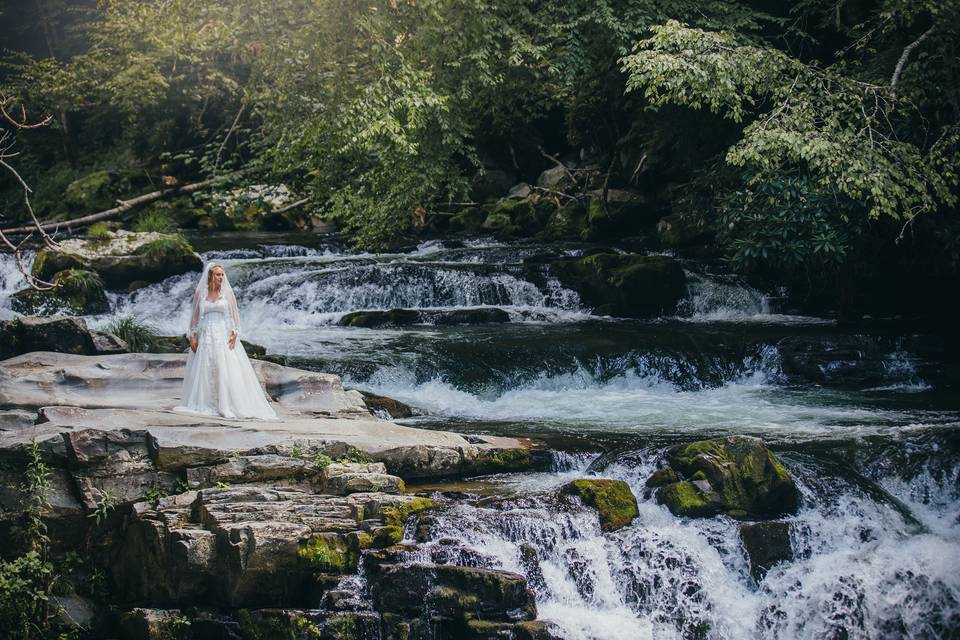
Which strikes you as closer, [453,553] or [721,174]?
[453,553]

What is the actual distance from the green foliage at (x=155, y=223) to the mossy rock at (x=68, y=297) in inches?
227

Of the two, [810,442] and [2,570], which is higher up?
[810,442]

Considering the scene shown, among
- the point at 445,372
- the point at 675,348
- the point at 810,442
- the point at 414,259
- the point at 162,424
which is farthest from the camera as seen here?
the point at 414,259

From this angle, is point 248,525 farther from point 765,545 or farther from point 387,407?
point 387,407

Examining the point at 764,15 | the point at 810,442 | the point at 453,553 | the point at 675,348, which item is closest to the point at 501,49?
the point at 764,15

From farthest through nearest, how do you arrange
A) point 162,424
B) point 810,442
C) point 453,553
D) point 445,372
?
point 445,372 < point 810,442 < point 162,424 < point 453,553

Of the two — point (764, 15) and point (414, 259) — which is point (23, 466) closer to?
point (414, 259)

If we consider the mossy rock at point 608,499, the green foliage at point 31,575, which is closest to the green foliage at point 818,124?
the mossy rock at point 608,499

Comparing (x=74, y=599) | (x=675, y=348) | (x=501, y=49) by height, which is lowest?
(x=74, y=599)

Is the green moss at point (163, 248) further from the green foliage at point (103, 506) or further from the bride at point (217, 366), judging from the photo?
the green foliage at point (103, 506)

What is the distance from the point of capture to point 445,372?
44.4 feet

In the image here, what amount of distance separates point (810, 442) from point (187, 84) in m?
27.9

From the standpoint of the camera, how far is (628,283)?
1780cm

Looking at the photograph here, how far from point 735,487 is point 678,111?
12057 millimetres
